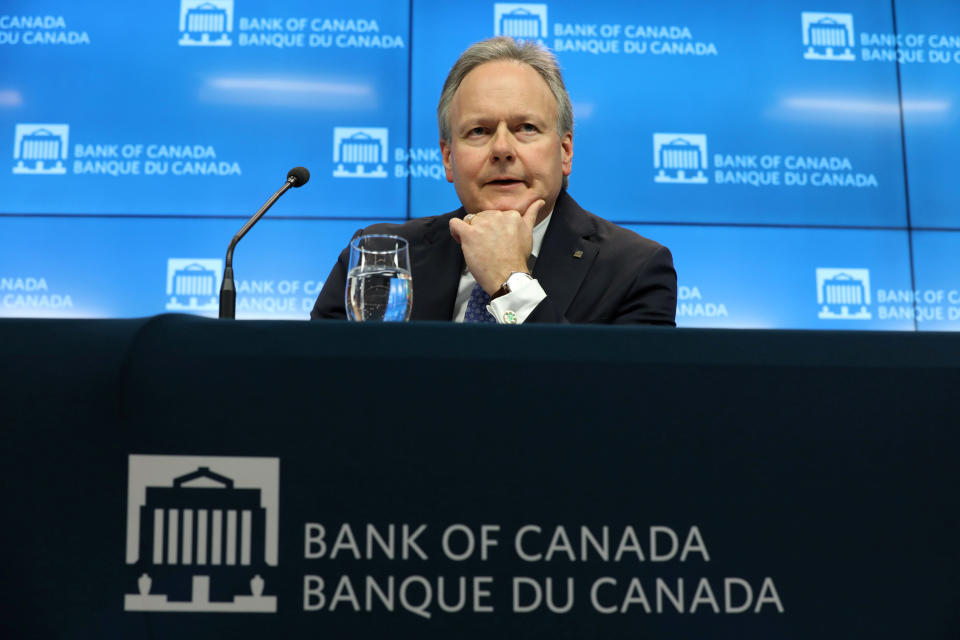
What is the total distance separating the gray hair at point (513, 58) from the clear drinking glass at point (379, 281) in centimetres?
81

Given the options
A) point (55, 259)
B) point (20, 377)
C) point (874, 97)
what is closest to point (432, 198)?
point (55, 259)

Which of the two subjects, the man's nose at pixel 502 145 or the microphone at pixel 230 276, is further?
the man's nose at pixel 502 145

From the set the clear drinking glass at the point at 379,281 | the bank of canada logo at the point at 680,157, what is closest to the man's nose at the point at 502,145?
the clear drinking glass at the point at 379,281

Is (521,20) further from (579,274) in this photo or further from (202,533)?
(202,533)

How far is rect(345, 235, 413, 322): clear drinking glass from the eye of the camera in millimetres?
1265

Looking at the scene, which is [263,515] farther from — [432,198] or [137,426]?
[432,198]

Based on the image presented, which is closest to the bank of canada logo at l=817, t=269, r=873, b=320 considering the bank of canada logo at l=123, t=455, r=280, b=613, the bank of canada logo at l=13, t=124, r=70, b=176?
the bank of canada logo at l=13, t=124, r=70, b=176

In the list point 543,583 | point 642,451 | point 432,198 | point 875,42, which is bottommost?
point 543,583

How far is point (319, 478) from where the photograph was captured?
0.72 meters

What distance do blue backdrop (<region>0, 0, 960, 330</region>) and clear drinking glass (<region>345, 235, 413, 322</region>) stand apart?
6.74ft

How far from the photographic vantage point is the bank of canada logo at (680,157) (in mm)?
3422

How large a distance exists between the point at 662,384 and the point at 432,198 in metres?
2.70

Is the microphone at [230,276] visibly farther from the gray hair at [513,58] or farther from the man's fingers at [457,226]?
the gray hair at [513,58]

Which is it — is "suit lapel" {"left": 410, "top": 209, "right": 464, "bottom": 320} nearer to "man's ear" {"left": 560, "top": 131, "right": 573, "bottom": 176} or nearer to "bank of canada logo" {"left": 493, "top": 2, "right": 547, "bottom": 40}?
"man's ear" {"left": 560, "top": 131, "right": 573, "bottom": 176}
